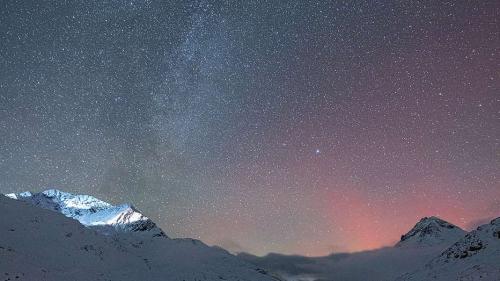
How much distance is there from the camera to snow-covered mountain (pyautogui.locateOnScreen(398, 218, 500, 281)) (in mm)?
32516

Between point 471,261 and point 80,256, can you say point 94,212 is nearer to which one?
point 80,256

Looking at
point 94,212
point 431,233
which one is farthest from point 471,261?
point 94,212

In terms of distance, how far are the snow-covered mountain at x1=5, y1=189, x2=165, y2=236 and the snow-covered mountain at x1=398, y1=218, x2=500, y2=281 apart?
69.3m

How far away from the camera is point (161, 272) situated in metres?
58.0

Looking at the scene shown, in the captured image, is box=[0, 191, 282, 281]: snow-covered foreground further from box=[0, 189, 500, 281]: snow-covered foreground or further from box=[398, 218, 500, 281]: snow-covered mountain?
box=[398, 218, 500, 281]: snow-covered mountain

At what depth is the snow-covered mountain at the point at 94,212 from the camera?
10431cm

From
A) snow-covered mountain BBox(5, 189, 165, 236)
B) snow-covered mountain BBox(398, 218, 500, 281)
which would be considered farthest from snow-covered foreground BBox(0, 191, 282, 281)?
snow-covered mountain BBox(398, 218, 500, 281)

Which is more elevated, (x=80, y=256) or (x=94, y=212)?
(x=94, y=212)

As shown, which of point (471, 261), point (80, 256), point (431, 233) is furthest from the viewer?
point (431, 233)

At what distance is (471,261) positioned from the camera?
38.8m

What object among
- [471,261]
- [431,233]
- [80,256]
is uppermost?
[431,233]

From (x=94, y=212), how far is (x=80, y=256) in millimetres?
87079

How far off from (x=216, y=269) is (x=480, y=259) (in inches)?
1734

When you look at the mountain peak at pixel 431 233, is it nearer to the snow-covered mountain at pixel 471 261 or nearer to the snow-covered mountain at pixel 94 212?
the snow-covered mountain at pixel 94 212
